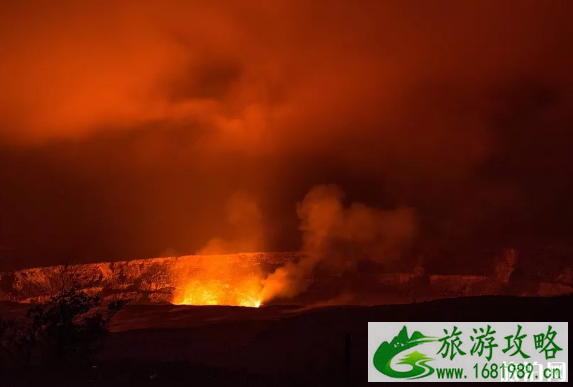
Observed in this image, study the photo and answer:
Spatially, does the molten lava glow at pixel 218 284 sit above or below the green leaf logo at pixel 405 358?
above

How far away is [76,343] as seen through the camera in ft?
60.5

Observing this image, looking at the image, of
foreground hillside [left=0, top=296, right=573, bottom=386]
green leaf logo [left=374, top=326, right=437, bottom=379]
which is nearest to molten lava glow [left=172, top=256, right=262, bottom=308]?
foreground hillside [left=0, top=296, right=573, bottom=386]

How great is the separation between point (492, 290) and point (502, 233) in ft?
55.0

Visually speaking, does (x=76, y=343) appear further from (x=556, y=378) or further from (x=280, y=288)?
(x=280, y=288)

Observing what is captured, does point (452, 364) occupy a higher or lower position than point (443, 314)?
lower

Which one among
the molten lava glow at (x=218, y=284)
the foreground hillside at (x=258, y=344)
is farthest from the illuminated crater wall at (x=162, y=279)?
the foreground hillside at (x=258, y=344)

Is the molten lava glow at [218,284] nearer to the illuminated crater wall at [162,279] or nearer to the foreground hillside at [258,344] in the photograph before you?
the illuminated crater wall at [162,279]

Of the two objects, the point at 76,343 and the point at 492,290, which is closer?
the point at 76,343

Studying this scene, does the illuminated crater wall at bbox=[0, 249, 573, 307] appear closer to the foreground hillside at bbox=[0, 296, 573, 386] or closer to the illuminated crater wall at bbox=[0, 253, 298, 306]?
the illuminated crater wall at bbox=[0, 253, 298, 306]

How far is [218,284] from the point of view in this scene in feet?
149

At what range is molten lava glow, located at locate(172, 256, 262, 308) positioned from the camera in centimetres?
4350

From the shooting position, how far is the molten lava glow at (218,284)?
43500 millimetres

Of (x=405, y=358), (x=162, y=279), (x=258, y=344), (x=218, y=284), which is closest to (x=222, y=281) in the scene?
(x=218, y=284)

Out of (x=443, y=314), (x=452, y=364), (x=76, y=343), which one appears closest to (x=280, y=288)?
(x=443, y=314)
